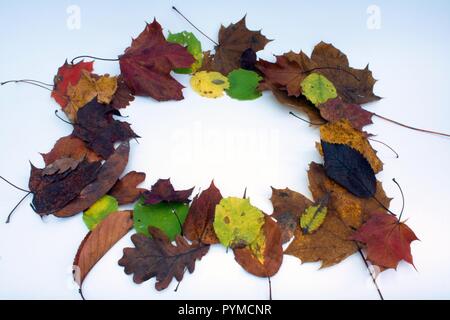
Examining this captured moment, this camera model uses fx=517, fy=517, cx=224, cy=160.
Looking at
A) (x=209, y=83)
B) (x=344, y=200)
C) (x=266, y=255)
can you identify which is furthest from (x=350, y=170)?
(x=209, y=83)

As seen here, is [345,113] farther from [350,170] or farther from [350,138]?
[350,170]

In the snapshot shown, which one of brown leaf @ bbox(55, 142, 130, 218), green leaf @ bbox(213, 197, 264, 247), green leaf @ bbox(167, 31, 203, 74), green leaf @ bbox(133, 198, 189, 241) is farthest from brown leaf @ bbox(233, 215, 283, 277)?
green leaf @ bbox(167, 31, 203, 74)

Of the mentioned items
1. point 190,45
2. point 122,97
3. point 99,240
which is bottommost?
point 99,240

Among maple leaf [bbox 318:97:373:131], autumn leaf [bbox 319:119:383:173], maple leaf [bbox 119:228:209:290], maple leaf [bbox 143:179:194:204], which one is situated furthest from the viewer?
maple leaf [bbox 318:97:373:131]

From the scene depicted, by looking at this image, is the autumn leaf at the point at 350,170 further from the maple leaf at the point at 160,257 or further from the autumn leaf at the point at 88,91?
the autumn leaf at the point at 88,91

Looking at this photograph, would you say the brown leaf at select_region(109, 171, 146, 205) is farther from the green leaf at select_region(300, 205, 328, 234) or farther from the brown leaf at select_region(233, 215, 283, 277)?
the green leaf at select_region(300, 205, 328, 234)
